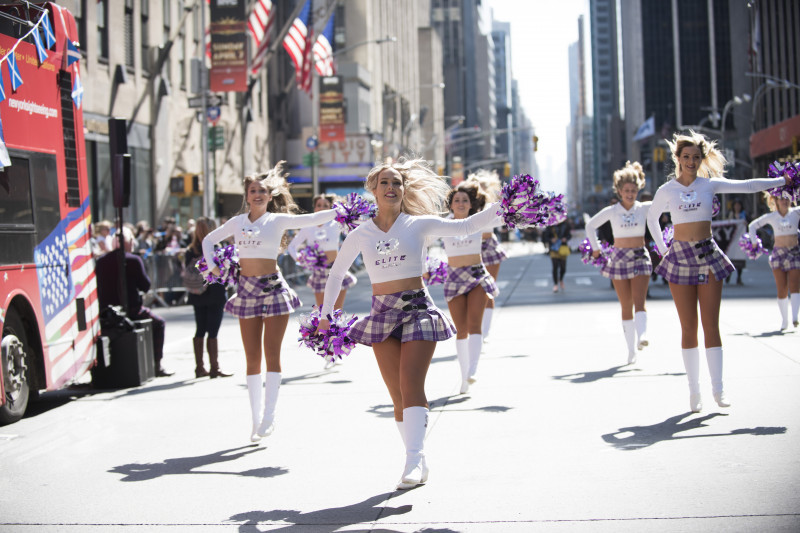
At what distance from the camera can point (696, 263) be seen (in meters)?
8.09

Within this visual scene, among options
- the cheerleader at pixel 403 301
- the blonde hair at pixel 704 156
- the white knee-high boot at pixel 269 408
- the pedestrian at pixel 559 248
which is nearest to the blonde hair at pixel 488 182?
Result: the blonde hair at pixel 704 156

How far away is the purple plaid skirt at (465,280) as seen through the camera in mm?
9922

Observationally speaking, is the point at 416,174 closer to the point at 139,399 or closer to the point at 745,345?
the point at 139,399

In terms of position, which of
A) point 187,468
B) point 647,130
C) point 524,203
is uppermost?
point 647,130

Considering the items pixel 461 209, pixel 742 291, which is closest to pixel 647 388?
pixel 461 209

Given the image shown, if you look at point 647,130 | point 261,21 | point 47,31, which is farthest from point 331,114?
point 647,130

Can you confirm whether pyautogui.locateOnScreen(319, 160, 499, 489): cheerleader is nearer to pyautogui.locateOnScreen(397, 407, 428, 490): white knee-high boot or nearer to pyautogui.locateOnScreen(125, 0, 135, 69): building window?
pyautogui.locateOnScreen(397, 407, 428, 490): white knee-high boot

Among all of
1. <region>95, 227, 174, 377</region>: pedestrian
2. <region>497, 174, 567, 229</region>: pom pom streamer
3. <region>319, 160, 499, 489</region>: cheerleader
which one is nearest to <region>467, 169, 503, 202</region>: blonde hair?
<region>95, 227, 174, 377</region>: pedestrian

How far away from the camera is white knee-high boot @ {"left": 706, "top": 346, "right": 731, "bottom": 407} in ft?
26.5

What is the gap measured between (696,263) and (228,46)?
2346 centimetres

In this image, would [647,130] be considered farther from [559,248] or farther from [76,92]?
[76,92]

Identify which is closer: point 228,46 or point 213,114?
point 228,46

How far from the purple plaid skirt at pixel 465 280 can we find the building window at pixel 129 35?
23783 mm

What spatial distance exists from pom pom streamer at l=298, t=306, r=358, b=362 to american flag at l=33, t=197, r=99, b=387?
3975 millimetres
